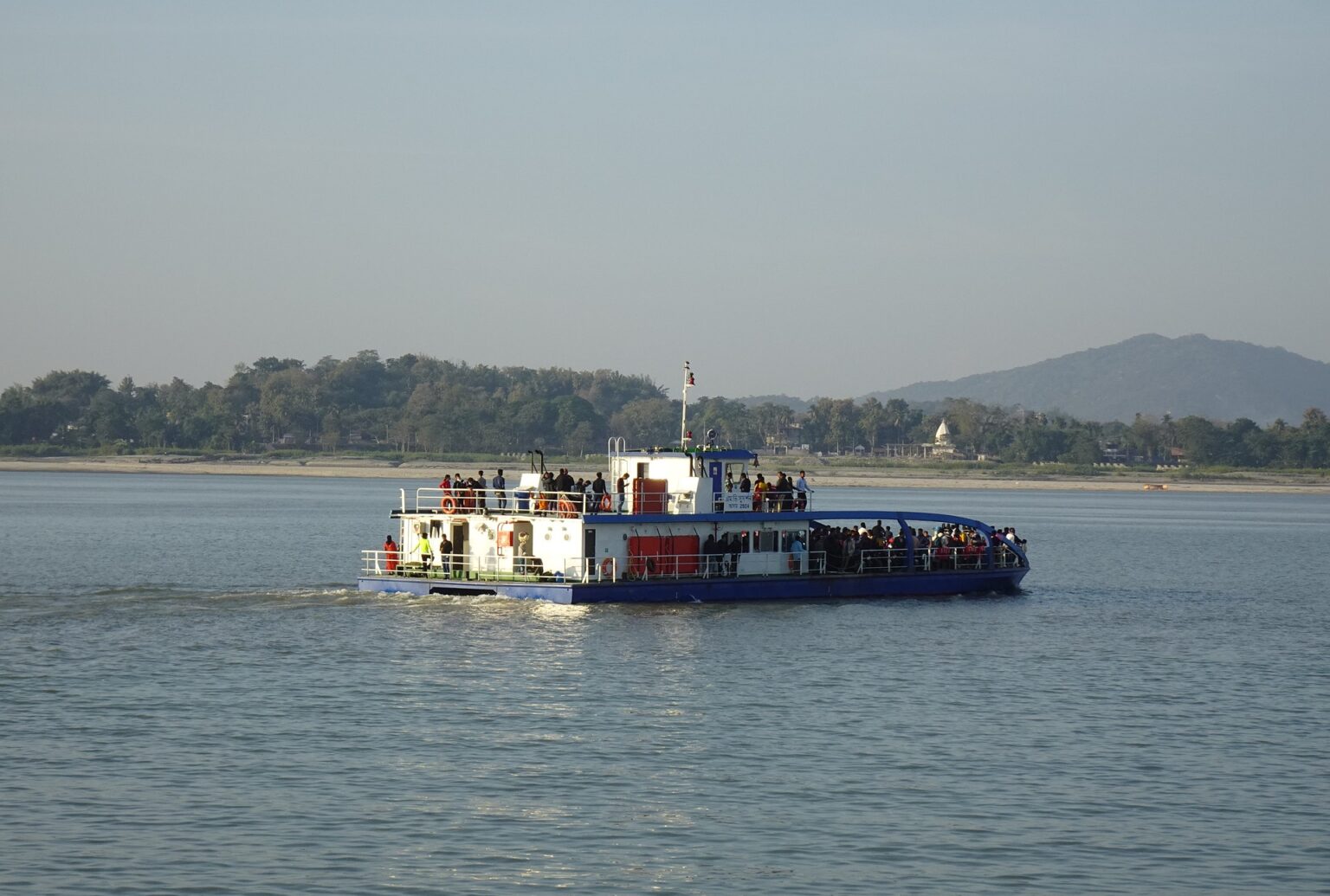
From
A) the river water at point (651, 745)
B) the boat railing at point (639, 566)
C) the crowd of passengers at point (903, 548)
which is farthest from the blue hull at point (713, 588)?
the crowd of passengers at point (903, 548)

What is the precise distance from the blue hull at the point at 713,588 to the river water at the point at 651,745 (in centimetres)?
54

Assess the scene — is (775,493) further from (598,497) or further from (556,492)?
(556,492)

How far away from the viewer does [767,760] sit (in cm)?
2747

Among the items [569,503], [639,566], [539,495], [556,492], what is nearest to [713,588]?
[639,566]

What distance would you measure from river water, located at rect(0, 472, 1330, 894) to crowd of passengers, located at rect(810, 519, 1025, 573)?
4.04 ft

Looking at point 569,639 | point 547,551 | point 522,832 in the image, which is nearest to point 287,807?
point 522,832

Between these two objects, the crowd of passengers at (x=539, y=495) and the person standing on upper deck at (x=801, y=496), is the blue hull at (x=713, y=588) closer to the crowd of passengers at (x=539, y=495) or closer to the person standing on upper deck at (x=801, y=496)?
the person standing on upper deck at (x=801, y=496)

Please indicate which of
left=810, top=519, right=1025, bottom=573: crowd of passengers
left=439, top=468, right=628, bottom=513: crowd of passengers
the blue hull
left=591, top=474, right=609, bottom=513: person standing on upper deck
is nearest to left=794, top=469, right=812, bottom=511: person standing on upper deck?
left=810, top=519, right=1025, bottom=573: crowd of passengers

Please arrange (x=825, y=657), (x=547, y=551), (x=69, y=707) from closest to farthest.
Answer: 1. (x=69, y=707)
2. (x=825, y=657)
3. (x=547, y=551)

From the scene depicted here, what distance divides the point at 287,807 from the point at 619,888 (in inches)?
226

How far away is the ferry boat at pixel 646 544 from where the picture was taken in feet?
151

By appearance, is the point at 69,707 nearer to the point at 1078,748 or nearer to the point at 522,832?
the point at 522,832

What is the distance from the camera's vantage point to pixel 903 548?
2121 inches

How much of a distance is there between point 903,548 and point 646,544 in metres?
10.3
